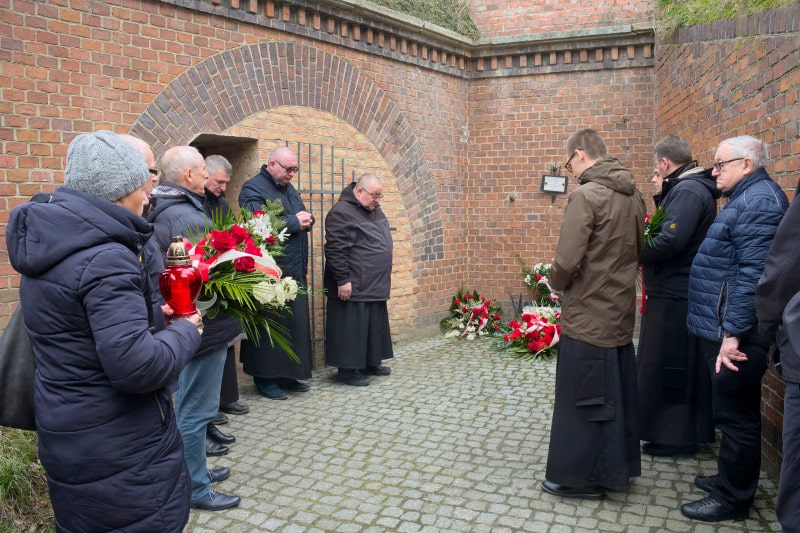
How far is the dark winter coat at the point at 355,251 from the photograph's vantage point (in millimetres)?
6477

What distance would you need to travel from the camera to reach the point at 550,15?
9219mm

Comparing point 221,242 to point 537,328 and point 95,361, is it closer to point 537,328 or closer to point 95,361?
point 95,361

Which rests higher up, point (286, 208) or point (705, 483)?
point (286, 208)

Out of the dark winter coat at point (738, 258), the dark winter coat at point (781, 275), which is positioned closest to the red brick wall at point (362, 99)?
the dark winter coat at point (738, 258)

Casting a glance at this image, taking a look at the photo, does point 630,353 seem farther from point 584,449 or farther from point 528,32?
point 528,32

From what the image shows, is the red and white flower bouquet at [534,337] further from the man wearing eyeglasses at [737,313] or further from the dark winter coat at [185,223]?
the dark winter coat at [185,223]

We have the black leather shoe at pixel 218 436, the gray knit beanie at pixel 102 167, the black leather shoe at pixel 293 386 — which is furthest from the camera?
the black leather shoe at pixel 293 386

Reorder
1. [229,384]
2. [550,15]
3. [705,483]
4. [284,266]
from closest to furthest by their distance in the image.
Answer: [705,483], [229,384], [284,266], [550,15]

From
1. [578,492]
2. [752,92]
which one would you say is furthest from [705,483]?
[752,92]

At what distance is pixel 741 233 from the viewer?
3.51m

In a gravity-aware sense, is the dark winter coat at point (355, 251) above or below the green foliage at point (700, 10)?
below

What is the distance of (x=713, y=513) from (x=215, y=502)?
286cm

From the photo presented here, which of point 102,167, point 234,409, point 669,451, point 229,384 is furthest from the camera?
point 234,409

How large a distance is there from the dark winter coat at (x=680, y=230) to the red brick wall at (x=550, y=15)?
17.2ft
